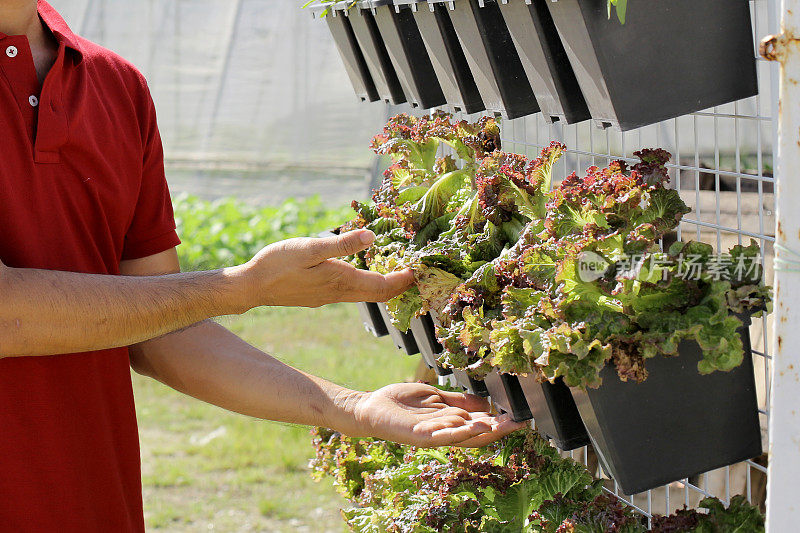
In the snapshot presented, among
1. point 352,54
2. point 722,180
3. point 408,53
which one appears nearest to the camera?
point 408,53

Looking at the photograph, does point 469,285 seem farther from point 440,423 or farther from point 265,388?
point 265,388

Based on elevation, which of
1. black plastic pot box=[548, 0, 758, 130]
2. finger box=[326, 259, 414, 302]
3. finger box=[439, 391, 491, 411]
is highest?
black plastic pot box=[548, 0, 758, 130]

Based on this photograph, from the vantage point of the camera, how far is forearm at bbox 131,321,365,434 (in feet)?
5.53

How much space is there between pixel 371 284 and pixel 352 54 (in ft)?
2.41

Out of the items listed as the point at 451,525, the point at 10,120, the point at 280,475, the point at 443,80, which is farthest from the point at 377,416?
the point at 280,475

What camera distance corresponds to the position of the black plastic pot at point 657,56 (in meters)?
1.12

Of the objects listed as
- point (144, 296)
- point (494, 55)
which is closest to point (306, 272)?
point (144, 296)

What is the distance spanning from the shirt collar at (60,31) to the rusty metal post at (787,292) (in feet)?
4.06

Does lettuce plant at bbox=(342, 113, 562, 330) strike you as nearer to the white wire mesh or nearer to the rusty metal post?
the white wire mesh

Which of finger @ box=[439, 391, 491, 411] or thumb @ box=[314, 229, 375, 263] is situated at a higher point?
thumb @ box=[314, 229, 375, 263]

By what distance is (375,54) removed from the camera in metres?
1.85

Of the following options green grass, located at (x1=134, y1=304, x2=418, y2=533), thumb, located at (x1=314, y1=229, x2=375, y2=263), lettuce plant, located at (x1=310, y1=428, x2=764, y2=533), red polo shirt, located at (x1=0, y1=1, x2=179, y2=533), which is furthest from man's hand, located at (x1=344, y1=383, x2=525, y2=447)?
green grass, located at (x1=134, y1=304, x2=418, y2=533)

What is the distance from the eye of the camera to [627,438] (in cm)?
115

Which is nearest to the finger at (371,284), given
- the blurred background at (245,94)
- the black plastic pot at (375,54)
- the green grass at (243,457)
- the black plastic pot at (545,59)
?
the black plastic pot at (545,59)
